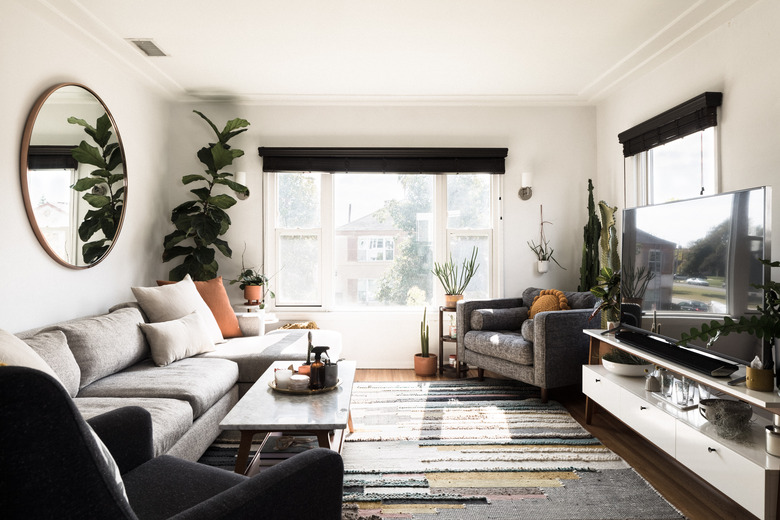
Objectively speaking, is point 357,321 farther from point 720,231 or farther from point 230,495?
point 230,495

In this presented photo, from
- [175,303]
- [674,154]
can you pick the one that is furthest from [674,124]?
[175,303]

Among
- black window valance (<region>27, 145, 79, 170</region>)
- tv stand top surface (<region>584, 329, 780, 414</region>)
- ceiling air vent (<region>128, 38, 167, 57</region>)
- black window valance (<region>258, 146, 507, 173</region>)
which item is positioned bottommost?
tv stand top surface (<region>584, 329, 780, 414</region>)

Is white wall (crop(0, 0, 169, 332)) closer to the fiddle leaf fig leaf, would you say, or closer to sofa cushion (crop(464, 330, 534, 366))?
the fiddle leaf fig leaf

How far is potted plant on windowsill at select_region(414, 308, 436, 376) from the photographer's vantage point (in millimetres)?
4418

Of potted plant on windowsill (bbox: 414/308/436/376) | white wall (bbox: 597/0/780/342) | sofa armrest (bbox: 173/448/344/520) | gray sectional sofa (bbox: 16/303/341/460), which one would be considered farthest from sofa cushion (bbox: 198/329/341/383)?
white wall (bbox: 597/0/780/342)

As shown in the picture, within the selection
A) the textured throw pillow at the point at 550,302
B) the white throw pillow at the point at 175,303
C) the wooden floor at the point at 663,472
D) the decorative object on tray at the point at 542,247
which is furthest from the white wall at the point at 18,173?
the decorative object on tray at the point at 542,247

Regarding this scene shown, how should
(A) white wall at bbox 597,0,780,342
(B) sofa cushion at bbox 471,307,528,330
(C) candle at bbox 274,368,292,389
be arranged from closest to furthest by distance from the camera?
(C) candle at bbox 274,368,292,389
(A) white wall at bbox 597,0,780,342
(B) sofa cushion at bbox 471,307,528,330

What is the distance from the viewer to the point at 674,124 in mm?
3389

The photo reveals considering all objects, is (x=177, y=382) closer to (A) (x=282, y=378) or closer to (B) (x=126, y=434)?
(A) (x=282, y=378)

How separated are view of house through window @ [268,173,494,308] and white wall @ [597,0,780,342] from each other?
6.30 feet

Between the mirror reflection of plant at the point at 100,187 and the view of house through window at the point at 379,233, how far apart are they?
1514 millimetres

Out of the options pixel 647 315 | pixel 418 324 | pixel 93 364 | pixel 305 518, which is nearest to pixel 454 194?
pixel 418 324

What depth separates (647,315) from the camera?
115 inches

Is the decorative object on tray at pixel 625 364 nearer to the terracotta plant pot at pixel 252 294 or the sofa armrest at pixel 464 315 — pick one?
the sofa armrest at pixel 464 315
